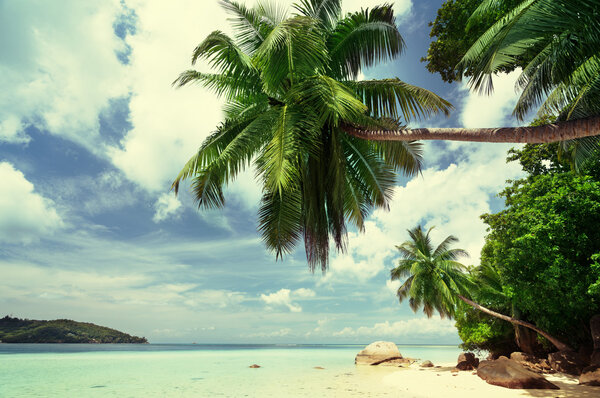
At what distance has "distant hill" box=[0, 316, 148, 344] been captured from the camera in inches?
3893

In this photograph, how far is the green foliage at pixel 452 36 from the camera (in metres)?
10.1

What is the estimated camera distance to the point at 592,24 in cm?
518

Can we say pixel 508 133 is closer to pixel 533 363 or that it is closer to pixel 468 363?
pixel 533 363

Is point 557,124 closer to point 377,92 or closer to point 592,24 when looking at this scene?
point 592,24

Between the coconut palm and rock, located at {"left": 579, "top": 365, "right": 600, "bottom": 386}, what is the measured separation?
323 inches

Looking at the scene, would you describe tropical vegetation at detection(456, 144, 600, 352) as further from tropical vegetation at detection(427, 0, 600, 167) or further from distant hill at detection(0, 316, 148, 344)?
distant hill at detection(0, 316, 148, 344)

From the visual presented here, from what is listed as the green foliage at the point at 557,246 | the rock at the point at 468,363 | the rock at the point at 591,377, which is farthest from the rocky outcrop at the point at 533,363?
the rock at the point at 591,377

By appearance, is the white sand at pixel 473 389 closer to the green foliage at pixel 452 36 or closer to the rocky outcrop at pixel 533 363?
the rocky outcrop at pixel 533 363

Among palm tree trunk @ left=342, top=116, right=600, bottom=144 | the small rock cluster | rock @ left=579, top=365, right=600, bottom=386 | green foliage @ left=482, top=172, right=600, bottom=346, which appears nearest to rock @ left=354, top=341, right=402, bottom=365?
the small rock cluster

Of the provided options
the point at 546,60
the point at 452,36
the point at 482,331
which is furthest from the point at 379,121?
the point at 482,331

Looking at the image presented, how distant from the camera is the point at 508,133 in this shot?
18.1ft

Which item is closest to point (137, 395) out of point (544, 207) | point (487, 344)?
point (544, 207)

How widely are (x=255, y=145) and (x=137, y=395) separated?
37.5 feet

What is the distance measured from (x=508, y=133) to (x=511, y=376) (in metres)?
9.85
